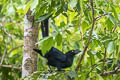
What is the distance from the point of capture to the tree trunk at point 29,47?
277 cm

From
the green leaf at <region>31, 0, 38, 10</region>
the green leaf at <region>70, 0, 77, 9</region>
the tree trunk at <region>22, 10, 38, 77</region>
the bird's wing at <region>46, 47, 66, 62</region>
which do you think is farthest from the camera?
the bird's wing at <region>46, 47, 66, 62</region>

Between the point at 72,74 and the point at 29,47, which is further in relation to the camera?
the point at 29,47

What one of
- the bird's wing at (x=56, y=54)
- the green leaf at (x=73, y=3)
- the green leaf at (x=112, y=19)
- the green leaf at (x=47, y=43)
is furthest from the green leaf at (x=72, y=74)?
the bird's wing at (x=56, y=54)

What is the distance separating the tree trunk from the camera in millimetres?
2768

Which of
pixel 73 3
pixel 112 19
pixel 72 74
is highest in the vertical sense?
pixel 73 3

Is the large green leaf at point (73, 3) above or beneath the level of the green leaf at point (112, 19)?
above

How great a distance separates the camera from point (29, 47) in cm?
286

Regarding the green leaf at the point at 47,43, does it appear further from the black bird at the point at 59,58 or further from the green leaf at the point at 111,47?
the black bird at the point at 59,58

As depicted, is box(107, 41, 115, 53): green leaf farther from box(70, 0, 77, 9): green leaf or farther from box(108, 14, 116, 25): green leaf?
box(70, 0, 77, 9): green leaf

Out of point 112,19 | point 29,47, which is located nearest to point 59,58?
point 29,47

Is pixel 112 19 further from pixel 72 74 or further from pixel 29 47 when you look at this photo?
pixel 29 47

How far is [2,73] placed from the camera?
146 inches

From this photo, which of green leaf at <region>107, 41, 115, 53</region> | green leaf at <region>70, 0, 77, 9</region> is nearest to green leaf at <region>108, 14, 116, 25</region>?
green leaf at <region>107, 41, 115, 53</region>

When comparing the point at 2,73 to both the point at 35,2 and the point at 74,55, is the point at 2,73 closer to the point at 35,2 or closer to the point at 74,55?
the point at 74,55
